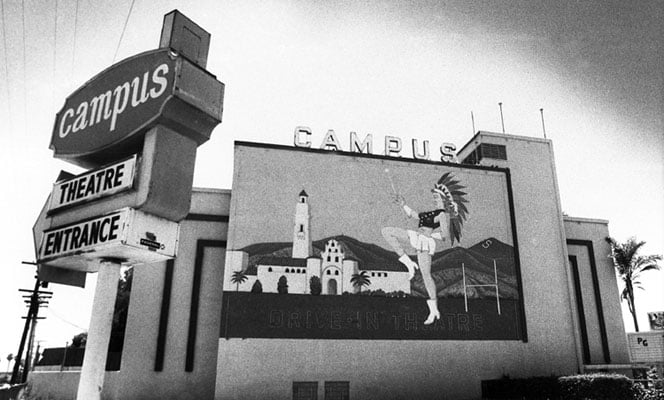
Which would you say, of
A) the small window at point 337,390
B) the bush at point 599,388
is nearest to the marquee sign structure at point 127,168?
the small window at point 337,390

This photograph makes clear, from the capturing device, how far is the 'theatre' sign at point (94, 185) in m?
8.99

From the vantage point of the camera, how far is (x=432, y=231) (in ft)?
88.0

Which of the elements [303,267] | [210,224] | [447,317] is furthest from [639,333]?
[210,224]

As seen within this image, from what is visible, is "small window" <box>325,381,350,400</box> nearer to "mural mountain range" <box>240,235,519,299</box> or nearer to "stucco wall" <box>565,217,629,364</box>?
"mural mountain range" <box>240,235,519,299</box>

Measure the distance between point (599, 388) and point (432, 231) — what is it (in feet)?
33.6

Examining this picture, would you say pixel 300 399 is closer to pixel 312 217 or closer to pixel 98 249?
pixel 312 217

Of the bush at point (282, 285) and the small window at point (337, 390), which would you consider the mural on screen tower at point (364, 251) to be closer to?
the bush at point (282, 285)

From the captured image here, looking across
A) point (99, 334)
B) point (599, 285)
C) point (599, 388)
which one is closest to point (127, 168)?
point (99, 334)

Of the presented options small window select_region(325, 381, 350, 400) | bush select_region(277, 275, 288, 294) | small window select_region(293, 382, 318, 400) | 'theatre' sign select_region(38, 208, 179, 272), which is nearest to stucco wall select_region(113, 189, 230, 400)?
bush select_region(277, 275, 288, 294)

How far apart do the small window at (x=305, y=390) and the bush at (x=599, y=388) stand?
10711 mm

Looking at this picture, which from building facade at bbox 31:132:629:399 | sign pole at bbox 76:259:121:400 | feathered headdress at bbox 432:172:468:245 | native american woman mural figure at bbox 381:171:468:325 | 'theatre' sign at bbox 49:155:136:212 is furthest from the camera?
feathered headdress at bbox 432:172:468:245

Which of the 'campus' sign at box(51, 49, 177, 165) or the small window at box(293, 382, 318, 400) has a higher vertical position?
the 'campus' sign at box(51, 49, 177, 165)

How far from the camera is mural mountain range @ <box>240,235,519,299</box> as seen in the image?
81.0 feet

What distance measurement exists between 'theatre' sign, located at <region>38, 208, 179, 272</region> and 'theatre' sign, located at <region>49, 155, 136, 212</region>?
0.49 metres
